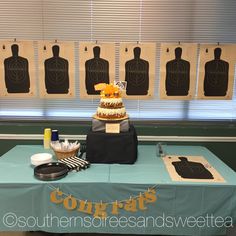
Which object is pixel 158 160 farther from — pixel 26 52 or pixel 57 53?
pixel 26 52

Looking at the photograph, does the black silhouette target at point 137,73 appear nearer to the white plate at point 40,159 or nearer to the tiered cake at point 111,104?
the tiered cake at point 111,104

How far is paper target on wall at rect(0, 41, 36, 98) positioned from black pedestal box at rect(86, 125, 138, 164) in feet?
2.91

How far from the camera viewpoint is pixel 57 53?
2.35 metres

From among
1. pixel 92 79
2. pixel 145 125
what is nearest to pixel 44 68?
pixel 92 79

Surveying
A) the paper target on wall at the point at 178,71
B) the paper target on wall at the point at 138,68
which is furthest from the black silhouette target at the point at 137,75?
the paper target on wall at the point at 178,71

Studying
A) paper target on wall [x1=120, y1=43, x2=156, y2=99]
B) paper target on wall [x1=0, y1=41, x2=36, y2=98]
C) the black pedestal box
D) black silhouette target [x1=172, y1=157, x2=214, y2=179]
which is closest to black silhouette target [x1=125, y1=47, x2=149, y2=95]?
paper target on wall [x1=120, y1=43, x2=156, y2=99]

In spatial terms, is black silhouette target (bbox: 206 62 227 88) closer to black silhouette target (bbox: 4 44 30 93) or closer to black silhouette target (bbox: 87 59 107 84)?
black silhouette target (bbox: 87 59 107 84)

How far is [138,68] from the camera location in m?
2.36

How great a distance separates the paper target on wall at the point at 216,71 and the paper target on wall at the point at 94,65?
81cm

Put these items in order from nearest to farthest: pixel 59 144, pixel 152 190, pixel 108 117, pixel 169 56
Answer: pixel 152 190 < pixel 108 117 < pixel 59 144 < pixel 169 56

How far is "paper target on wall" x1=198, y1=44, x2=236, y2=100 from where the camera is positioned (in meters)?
2.33

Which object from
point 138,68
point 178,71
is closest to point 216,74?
point 178,71

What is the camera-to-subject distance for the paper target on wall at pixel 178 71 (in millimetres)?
2326

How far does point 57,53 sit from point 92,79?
15.2 inches
